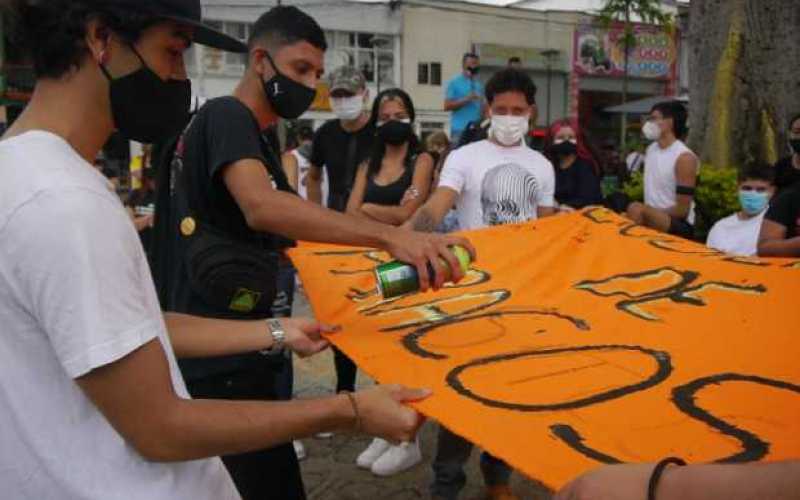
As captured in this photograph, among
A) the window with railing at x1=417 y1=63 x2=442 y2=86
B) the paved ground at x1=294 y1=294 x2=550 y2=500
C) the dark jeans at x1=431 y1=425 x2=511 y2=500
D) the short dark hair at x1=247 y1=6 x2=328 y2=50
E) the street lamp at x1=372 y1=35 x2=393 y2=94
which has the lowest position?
the paved ground at x1=294 y1=294 x2=550 y2=500

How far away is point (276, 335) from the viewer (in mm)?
2076

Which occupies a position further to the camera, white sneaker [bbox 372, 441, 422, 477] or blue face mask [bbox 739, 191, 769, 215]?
blue face mask [bbox 739, 191, 769, 215]

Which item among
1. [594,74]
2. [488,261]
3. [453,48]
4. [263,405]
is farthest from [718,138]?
[594,74]

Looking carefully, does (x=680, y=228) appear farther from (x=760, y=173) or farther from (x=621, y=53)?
(x=621, y=53)

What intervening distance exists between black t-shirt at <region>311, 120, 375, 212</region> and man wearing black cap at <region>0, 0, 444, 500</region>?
339 cm

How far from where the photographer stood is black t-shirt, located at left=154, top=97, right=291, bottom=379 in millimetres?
2162

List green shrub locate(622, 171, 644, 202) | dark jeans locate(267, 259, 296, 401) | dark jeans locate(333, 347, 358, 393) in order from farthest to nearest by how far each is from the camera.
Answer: green shrub locate(622, 171, 644, 202), dark jeans locate(333, 347, 358, 393), dark jeans locate(267, 259, 296, 401)

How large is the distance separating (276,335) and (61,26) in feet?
3.44

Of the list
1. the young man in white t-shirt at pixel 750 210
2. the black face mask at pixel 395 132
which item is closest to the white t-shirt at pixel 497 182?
the black face mask at pixel 395 132

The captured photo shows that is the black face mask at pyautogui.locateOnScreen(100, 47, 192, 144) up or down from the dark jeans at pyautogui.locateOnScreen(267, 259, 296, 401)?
up

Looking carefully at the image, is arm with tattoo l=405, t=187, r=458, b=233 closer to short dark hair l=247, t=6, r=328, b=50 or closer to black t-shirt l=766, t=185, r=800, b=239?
short dark hair l=247, t=6, r=328, b=50

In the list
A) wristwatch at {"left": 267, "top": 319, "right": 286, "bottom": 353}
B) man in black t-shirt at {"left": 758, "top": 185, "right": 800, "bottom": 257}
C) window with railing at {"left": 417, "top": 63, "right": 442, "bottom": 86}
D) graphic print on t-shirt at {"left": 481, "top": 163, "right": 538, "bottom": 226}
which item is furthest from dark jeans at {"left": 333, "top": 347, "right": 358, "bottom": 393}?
window with railing at {"left": 417, "top": 63, "right": 442, "bottom": 86}

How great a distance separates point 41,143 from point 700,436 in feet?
4.58

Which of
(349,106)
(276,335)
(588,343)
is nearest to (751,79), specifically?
(349,106)
